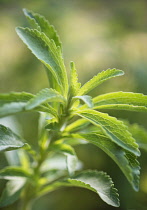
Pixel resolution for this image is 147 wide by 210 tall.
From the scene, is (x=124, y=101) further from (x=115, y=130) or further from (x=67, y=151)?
(x=67, y=151)

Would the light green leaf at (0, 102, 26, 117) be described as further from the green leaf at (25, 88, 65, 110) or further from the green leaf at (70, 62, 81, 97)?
the green leaf at (70, 62, 81, 97)

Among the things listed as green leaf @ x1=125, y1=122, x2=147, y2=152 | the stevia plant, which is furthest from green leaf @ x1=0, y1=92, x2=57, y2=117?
green leaf @ x1=125, y1=122, x2=147, y2=152

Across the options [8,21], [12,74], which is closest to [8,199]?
[12,74]

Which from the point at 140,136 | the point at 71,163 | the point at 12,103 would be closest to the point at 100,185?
the point at 71,163

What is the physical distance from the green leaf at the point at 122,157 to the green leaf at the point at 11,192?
308 millimetres

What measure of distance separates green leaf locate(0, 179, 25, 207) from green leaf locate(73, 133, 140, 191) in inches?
12.1

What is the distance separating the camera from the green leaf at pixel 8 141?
753 millimetres

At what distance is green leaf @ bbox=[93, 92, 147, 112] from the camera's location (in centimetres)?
79

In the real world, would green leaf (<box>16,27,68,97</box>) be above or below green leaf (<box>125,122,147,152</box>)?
above

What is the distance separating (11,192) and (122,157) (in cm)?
42

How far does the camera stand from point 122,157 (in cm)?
74

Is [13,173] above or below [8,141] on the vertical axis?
below

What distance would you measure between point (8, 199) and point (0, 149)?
32 centimetres

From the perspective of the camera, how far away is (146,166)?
1.46 m
